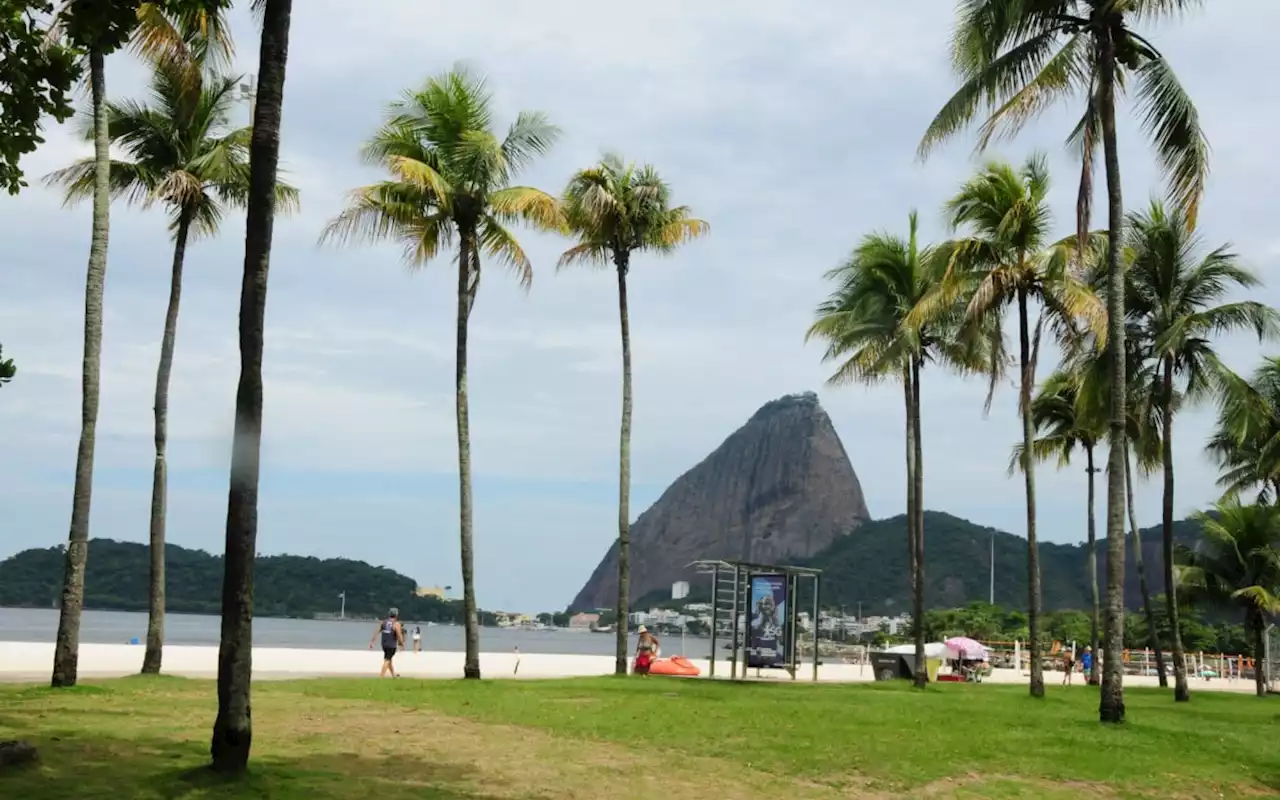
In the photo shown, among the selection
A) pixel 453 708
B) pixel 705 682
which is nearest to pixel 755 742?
pixel 453 708

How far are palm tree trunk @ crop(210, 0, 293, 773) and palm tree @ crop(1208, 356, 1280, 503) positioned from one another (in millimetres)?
19060

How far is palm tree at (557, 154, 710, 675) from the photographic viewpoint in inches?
1051

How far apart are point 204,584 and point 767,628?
154 metres

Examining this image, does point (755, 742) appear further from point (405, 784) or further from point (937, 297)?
point (937, 297)

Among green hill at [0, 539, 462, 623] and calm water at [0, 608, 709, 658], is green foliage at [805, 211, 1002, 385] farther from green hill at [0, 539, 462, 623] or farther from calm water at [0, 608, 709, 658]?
green hill at [0, 539, 462, 623]

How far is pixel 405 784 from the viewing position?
989cm

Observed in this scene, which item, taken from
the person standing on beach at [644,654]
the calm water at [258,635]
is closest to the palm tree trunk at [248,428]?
the person standing on beach at [644,654]

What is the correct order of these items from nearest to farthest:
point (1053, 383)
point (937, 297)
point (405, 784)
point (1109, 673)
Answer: point (405, 784), point (1109, 673), point (937, 297), point (1053, 383)

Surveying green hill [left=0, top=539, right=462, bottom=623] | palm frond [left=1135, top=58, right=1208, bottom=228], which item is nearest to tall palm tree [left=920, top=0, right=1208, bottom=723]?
palm frond [left=1135, top=58, right=1208, bottom=228]

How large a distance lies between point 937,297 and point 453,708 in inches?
532

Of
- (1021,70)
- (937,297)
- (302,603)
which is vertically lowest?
(302,603)

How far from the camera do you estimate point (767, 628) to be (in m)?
27.2

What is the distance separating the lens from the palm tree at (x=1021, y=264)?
24109 millimetres

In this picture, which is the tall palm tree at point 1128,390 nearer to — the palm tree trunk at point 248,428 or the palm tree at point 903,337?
the palm tree at point 903,337
